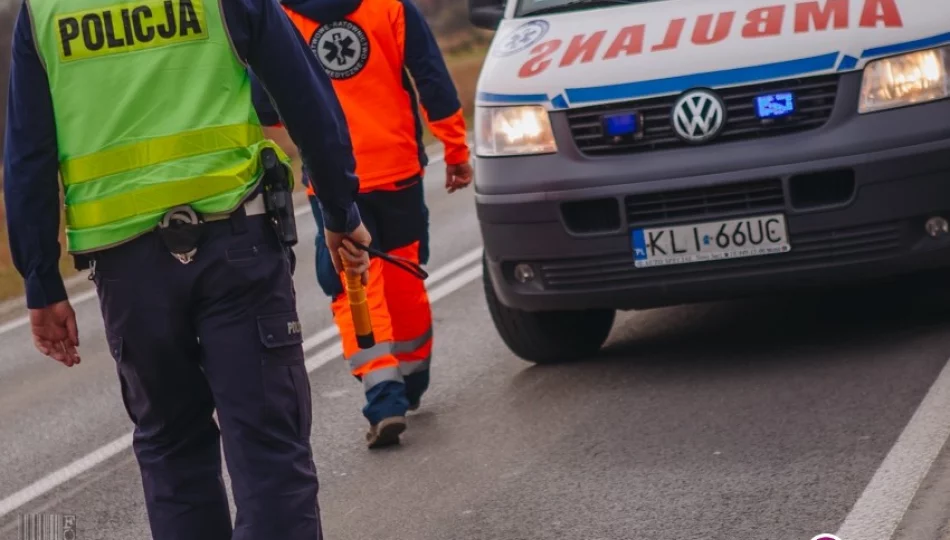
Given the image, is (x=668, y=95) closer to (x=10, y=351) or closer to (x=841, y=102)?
(x=841, y=102)

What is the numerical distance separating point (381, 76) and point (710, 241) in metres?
1.28

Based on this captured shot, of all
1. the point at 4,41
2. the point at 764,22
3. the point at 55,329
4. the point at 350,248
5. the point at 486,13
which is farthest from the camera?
the point at 4,41

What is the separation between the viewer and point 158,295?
428 centimetres

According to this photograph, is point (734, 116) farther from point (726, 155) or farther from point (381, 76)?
point (381, 76)

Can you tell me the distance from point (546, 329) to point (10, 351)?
4.14 meters

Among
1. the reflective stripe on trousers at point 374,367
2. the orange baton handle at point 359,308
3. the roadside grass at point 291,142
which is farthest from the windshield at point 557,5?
the orange baton handle at point 359,308

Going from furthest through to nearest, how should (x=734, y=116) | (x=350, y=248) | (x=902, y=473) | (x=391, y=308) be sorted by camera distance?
(x=391, y=308)
(x=734, y=116)
(x=902, y=473)
(x=350, y=248)

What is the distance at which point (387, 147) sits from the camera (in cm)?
701

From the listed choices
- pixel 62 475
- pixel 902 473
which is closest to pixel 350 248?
pixel 902 473

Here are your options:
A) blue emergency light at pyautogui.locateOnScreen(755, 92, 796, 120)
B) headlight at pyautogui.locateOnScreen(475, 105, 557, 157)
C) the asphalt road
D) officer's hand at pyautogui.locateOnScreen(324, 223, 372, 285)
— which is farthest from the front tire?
officer's hand at pyautogui.locateOnScreen(324, 223, 372, 285)

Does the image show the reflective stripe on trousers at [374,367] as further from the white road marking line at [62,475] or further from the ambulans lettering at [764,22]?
the ambulans lettering at [764,22]

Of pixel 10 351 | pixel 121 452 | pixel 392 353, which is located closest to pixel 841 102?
pixel 392 353

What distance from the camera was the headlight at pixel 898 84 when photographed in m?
6.93

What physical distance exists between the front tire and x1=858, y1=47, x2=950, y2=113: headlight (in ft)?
4.97
